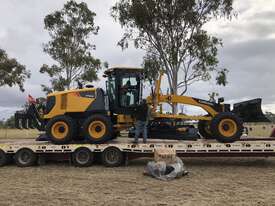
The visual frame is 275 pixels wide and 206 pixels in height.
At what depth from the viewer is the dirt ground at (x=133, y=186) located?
906cm

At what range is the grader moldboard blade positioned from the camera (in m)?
15.6

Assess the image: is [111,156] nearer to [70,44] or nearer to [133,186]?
[133,186]

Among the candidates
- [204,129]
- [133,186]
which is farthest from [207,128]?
[133,186]

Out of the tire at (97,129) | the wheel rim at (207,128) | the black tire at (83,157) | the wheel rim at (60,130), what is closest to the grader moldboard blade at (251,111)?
the wheel rim at (207,128)

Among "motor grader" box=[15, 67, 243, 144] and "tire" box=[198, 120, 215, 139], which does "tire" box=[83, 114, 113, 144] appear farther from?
"tire" box=[198, 120, 215, 139]

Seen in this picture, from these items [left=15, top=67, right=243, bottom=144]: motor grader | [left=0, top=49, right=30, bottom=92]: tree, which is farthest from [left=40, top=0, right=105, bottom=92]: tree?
[left=15, top=67, right=243, bottom=144]: motor grader

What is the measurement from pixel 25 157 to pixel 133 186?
4724 mm

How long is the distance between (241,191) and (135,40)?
24513mm

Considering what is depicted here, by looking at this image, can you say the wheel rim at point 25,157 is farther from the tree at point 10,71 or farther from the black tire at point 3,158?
the tree at point 10,71

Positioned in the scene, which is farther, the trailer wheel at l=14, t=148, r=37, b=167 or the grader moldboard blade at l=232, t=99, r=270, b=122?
the grader moldboard blade at l=232, t=99, r=270, b=122

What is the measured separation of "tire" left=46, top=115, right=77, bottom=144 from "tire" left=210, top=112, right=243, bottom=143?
13.9 feet

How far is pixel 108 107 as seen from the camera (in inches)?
601

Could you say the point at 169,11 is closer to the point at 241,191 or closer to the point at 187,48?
the point at 187,48

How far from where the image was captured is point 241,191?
9969mm
